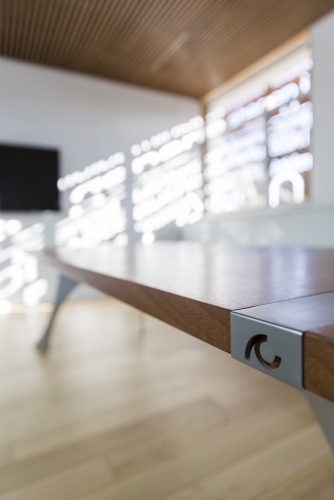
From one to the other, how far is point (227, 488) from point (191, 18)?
3.17m

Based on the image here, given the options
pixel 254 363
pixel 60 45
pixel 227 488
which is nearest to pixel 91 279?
pixel 254 363

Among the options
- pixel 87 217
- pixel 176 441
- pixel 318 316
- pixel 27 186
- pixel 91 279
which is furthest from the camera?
pixel 87 217

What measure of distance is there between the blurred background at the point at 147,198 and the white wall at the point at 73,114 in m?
0.01

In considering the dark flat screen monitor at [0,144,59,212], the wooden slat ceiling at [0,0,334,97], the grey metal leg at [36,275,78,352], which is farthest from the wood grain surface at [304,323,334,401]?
the dark flat screen monitor at [0,144,59,212]

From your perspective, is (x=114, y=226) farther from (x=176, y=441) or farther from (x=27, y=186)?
(x=176, y=441)

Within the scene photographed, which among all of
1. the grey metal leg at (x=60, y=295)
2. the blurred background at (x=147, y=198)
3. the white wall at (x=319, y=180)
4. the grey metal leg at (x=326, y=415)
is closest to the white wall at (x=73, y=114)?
the blurred background at (x=147, y=198)

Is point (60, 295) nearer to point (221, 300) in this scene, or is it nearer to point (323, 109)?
point (221, 300)

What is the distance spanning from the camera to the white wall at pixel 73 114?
11.1ft

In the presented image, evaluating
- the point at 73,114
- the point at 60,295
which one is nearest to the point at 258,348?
the point at 60,295

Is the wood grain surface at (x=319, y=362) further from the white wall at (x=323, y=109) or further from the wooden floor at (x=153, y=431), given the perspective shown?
the white wall at (x=323, y=109)

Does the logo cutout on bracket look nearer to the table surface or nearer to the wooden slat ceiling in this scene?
the table surface

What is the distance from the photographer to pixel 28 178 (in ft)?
11.3

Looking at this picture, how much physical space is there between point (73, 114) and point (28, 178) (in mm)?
843

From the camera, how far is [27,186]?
343 centimetres
